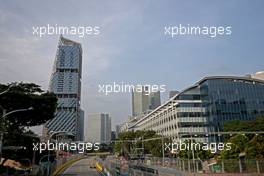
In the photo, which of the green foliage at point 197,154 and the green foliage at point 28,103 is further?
the green foliage at point 197,154

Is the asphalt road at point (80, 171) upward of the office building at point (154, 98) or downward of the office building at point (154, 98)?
downward

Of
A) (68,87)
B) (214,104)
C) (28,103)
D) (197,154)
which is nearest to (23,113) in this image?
(28,103)

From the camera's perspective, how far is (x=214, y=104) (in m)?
55.9

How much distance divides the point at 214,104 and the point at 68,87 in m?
28.2

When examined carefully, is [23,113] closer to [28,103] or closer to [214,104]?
[28,103]

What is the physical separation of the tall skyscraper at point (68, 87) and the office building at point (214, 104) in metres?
19.7

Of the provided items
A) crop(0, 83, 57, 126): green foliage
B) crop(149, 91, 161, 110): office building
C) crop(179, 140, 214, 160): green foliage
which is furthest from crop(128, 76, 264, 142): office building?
crop(0, 83, 57, 126): green foliage

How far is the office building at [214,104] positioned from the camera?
5516 centimetres

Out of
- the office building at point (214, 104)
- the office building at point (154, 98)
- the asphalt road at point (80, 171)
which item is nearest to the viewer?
the office building at point (154, 98)

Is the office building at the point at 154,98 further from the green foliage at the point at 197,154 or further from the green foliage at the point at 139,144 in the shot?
the green foliage at the point at 139,144

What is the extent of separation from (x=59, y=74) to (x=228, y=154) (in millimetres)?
27363

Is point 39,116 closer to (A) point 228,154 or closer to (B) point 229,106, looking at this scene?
(A) point 228,154

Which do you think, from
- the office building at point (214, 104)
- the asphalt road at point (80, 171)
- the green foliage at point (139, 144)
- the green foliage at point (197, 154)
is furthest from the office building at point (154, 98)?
the office building at point (214, 104)

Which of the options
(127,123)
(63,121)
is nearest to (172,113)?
(63,121)
